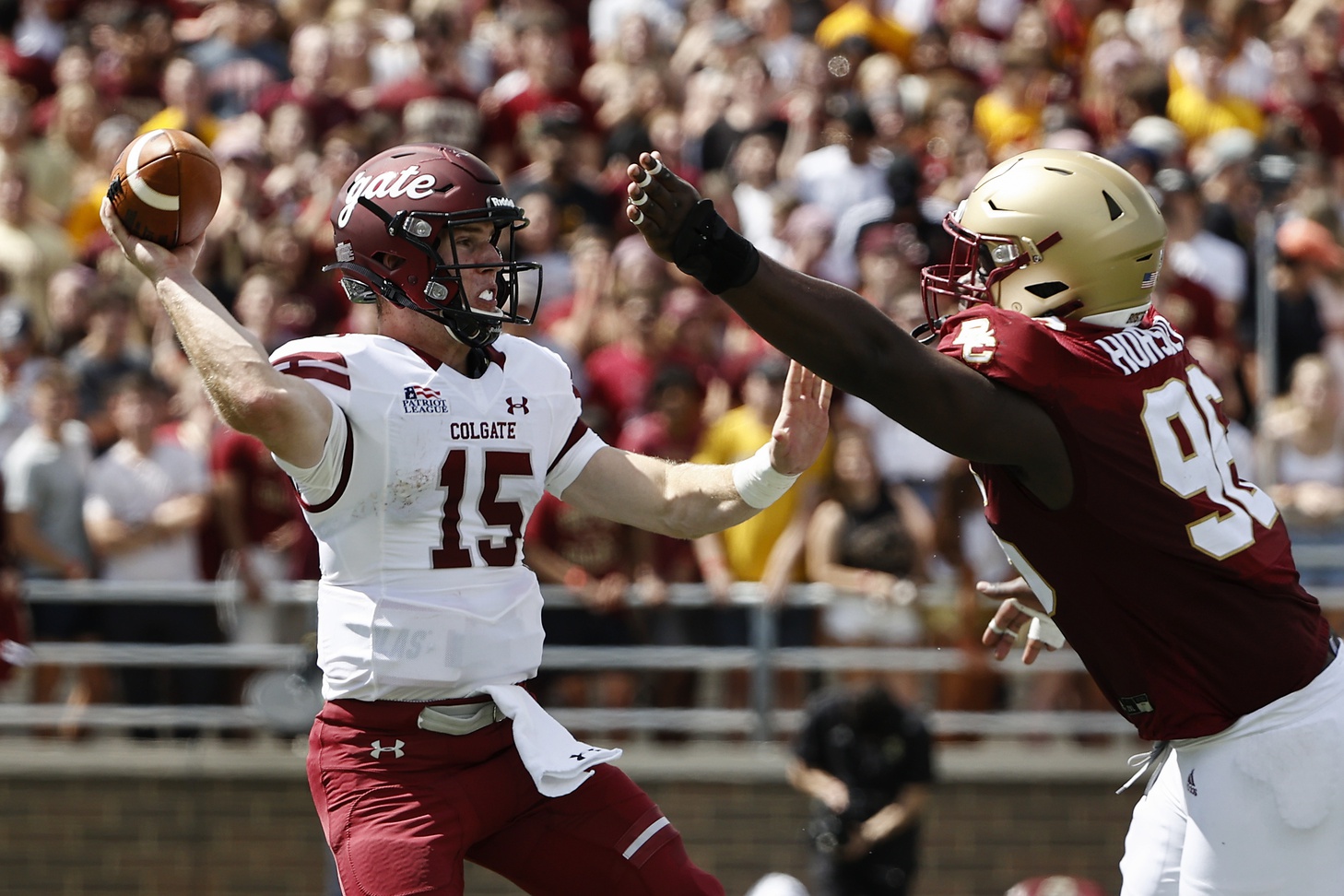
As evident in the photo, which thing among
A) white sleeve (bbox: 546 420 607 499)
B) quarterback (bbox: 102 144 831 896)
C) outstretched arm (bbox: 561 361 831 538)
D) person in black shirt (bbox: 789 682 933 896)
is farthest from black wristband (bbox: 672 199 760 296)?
person in black shirt (bbox: 789 682 933 896)

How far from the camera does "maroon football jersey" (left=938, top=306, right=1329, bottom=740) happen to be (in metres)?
4.02

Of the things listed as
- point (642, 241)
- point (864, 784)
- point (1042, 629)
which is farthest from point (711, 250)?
point (642, 241)

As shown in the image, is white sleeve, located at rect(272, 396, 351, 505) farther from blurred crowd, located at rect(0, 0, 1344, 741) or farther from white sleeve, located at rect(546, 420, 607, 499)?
blurred crowd, located at rect(0, 0, 1344, 741)

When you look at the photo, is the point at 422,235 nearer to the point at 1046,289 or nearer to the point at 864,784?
the point at 1046,289

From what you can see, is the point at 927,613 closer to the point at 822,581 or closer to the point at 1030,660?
the point at 822,581

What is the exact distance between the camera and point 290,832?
29.8ft

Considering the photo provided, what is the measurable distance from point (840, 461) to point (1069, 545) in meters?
4.59

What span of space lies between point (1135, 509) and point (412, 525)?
5.36 ft

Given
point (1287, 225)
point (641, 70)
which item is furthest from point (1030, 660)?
point (641, 70)

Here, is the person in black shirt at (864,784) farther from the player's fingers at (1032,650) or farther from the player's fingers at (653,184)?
Result: the player's fingers at (653,184)

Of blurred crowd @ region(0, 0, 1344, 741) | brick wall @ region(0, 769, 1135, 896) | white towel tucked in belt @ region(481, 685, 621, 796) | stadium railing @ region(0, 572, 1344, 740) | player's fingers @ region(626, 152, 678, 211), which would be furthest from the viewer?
brick wall @ region(0, 769, 1135, 896)

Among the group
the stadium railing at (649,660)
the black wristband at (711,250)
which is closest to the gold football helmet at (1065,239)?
the black wristband at (711,250)

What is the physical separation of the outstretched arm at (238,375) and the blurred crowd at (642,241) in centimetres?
417

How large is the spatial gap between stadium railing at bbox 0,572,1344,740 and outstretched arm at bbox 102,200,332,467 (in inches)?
175
